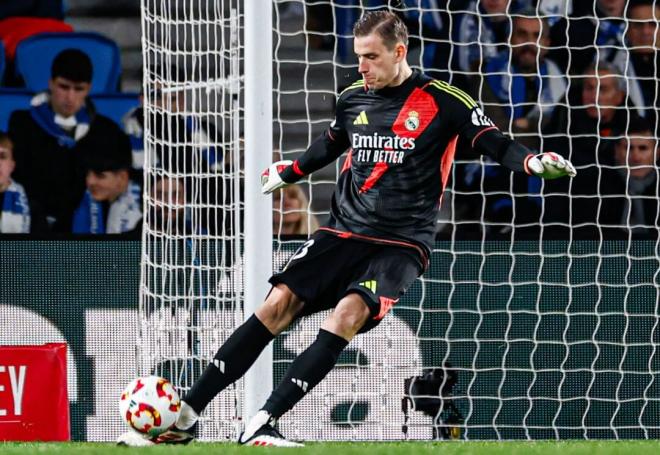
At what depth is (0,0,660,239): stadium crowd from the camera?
27.0 ft

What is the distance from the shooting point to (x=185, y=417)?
528cm

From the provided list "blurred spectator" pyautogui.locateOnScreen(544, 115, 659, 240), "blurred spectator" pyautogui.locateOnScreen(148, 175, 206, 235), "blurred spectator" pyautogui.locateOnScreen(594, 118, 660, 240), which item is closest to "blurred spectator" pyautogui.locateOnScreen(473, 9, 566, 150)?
"blurred spectator" pyautogui.locateOnScreen(544, 115, 659, 240)

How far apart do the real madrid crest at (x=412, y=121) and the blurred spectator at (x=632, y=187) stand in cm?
295

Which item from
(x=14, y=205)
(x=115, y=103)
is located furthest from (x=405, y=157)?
(x=14, y=205)

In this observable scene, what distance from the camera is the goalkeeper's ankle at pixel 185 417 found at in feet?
17.3

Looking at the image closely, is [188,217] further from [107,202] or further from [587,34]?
[587,34]

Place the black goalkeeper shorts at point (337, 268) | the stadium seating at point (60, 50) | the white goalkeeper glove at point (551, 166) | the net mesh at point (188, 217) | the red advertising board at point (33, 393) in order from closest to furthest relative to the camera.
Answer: the white goalkeeper glove at point (551, 166)
the black goalkeeper shorts at point (337, 268)
the red advertising board at point (33, 393)
the net mesh at point (188, 217)
the stadium seating at point (60, 50)

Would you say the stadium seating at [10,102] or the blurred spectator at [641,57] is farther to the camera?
the stadium seating at [10,102]

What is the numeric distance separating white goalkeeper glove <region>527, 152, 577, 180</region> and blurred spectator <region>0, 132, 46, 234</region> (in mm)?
4368

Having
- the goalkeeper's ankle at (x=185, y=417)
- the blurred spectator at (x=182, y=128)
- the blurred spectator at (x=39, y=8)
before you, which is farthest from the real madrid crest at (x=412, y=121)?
the blurred spectator at (x=39, y=8)

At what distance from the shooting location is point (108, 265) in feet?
27.0

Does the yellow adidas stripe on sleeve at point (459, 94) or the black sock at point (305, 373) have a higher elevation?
the yellow adidas stripe on sleeve at point (459, 94)

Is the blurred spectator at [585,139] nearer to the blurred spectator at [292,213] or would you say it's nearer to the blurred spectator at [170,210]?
the blurred spectator at [292,213]

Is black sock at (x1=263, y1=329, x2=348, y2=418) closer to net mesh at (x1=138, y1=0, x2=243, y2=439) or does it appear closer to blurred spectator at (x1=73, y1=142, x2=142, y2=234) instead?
net mesh at (x1=138, y1=0, x2=243, y2=439)
